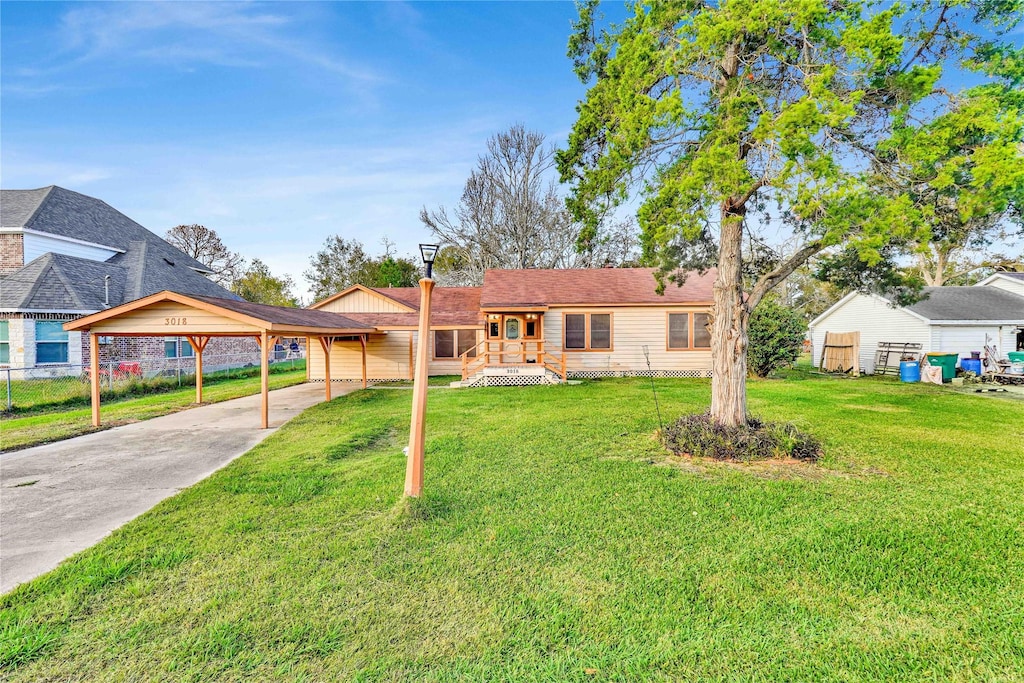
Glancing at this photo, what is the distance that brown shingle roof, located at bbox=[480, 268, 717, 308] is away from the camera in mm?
15773

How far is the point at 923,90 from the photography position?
5246 mm

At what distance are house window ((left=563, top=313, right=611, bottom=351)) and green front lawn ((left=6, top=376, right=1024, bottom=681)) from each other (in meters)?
10.2

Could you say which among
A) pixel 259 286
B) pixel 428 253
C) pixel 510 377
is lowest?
pixel 510 377

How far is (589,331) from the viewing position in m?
16.1

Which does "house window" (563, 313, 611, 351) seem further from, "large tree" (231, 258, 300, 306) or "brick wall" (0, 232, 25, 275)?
"large tree" (231, 258, 300, 306)

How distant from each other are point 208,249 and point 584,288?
34.4 m

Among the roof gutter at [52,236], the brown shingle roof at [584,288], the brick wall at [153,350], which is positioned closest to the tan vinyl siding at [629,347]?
the brown shingle roof at [584,288]

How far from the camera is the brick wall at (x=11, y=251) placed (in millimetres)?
16609

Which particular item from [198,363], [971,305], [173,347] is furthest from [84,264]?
[971,305]

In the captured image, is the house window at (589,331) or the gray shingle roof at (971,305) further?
the house window at (589,331)

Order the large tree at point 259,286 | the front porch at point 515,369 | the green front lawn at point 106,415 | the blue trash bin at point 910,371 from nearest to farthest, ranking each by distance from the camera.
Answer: the green front lawn at point 106,415, the front porch at point 515,369, the blue trash bin at point 910,371, the large tree at point 259,286

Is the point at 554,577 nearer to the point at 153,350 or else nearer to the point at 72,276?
the point at 153,350

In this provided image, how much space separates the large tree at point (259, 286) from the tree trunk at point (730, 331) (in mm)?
37350

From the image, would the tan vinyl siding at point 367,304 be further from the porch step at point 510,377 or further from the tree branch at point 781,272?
the tree branch at point 781,272
